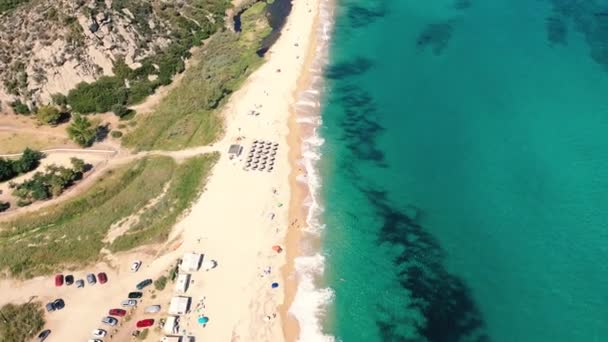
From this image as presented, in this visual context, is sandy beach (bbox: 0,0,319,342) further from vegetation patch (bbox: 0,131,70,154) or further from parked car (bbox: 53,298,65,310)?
vegetation patch (bbox: 0,131,70,154)

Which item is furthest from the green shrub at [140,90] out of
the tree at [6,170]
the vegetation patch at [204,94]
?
the tree at [6,170]

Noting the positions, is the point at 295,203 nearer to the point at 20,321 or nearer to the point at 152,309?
the point at 152,309

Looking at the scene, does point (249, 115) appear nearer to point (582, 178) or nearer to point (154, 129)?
point (154, 129)

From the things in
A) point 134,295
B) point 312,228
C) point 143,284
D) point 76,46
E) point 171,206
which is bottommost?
point 134,295

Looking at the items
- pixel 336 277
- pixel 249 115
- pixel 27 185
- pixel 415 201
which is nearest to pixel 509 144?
pixel 415 201

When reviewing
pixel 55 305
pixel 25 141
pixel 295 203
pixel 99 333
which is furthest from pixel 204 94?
pixel 99 333
